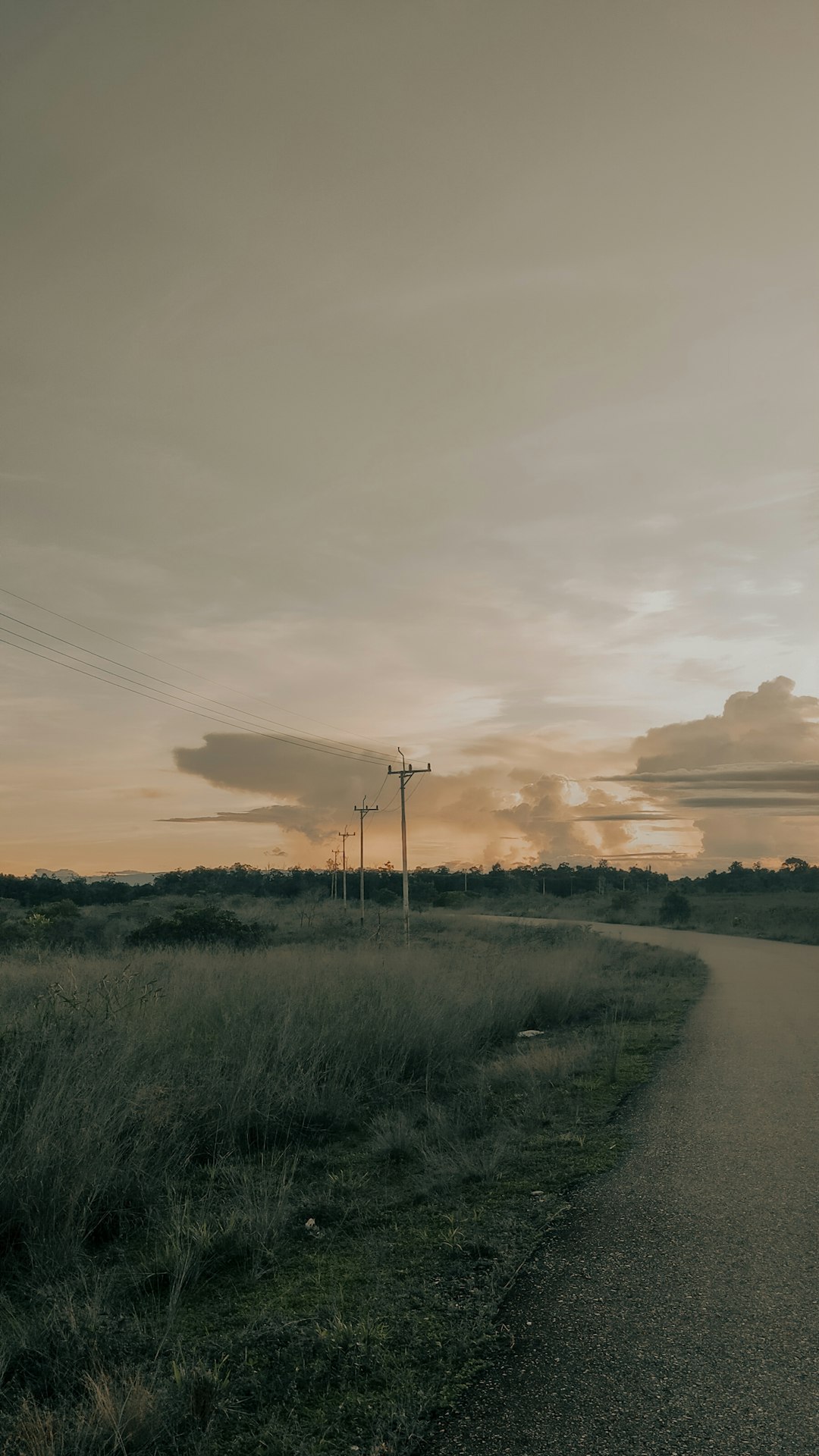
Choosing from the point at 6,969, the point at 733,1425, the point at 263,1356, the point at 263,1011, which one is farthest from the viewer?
the point at 6,969

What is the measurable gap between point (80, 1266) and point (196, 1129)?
8.13ft

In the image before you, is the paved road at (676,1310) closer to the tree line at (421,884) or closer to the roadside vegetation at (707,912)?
the roadside vegetation at (707,912)

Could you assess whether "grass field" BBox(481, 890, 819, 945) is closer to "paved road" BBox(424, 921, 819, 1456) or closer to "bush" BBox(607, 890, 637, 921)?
"bush" BBox(607, 890, 637, 921)

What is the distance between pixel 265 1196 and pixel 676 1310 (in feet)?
9.38

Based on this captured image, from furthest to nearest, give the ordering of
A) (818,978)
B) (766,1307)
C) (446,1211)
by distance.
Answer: (818,978) → (446,1211) → (766,1307)

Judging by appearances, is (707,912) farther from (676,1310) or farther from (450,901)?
(676,1310)

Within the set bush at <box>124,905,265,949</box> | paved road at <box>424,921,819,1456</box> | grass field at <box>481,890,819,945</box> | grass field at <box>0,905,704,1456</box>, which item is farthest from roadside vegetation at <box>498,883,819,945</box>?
paved road at <box>424,921,819,1456</box>

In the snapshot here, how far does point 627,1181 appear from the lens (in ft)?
21.7

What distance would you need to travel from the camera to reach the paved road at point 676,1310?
347 cm

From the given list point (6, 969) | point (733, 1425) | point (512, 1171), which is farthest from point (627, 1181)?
point (6, 969)

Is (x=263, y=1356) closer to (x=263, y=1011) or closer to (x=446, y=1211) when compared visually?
(x=446, y=1211)

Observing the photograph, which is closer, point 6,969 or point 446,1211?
point 446,1211

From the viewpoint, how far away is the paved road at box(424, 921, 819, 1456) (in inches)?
137

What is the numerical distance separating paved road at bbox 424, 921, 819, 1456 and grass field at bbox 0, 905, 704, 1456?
30cm
